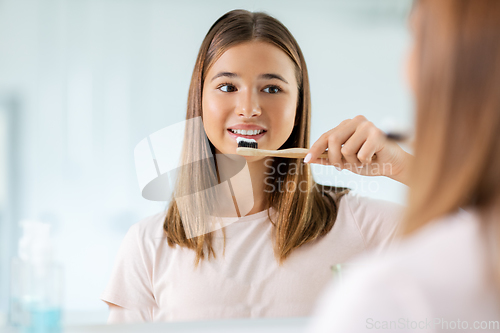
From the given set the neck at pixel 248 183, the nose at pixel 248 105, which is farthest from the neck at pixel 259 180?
the nose at pixel 248 105

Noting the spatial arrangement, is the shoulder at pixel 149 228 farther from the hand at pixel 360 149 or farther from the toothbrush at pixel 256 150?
the hand at pixel 360 149

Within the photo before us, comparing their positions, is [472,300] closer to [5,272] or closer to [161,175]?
[161,175]

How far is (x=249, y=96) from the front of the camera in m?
0.85

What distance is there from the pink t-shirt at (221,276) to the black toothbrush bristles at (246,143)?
0.14 meters

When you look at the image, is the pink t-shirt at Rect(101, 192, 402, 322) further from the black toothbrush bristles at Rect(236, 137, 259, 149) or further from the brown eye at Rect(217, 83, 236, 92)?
the brown eye at Rect(217, 83, 236, 92)

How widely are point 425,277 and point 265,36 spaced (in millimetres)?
682

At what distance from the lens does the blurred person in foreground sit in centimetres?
25

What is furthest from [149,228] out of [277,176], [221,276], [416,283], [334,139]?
[416,283]

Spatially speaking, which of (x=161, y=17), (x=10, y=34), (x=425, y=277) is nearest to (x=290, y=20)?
(x=161, y=17)

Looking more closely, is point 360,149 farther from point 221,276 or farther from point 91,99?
point 91,99

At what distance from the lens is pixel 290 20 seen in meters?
0.88

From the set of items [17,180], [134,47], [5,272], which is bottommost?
[5,272]

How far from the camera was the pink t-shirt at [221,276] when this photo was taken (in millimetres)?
834

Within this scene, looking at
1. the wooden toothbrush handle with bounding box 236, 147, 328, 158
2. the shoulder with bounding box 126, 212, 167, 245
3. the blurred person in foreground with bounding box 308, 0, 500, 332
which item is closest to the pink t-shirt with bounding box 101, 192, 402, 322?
the shoulder with bounding box 126, 212, 167, 245
